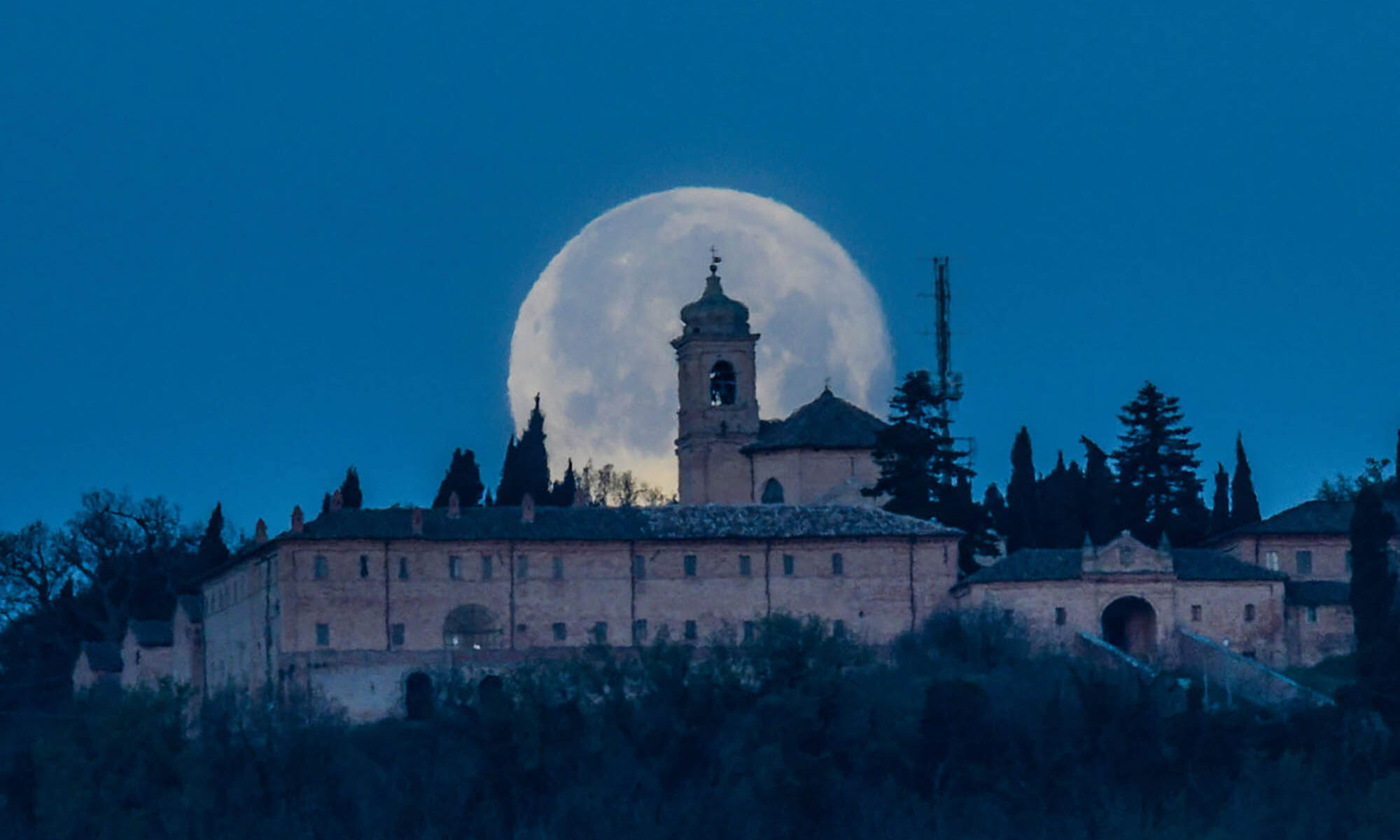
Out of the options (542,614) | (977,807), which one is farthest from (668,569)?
(977,807)

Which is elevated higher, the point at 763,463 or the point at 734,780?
the point at 763,463

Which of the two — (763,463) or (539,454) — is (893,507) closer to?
(763,463)

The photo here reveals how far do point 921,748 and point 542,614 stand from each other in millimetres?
11607

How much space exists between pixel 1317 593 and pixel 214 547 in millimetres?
24802

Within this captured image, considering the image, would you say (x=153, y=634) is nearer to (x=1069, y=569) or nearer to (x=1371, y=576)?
(x=1069, y=569)

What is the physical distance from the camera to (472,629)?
73812 mm

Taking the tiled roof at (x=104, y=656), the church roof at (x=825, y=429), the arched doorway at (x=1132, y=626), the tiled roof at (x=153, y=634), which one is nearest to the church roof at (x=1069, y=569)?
the arched doorway at (x=1132, y=626)

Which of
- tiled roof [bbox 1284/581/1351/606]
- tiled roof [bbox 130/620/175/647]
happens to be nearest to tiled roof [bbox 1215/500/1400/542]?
tiled roof [bbox 1284/581/1351/606]

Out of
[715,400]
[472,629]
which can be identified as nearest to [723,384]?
[715,400]

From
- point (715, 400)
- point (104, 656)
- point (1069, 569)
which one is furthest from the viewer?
point (715, 400)

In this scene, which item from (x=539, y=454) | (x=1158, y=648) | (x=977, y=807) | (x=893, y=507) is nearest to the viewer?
(x=977, y=807)

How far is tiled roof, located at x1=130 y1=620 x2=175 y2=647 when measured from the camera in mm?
79062

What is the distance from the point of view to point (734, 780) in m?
63.2

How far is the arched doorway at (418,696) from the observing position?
72312 mm
